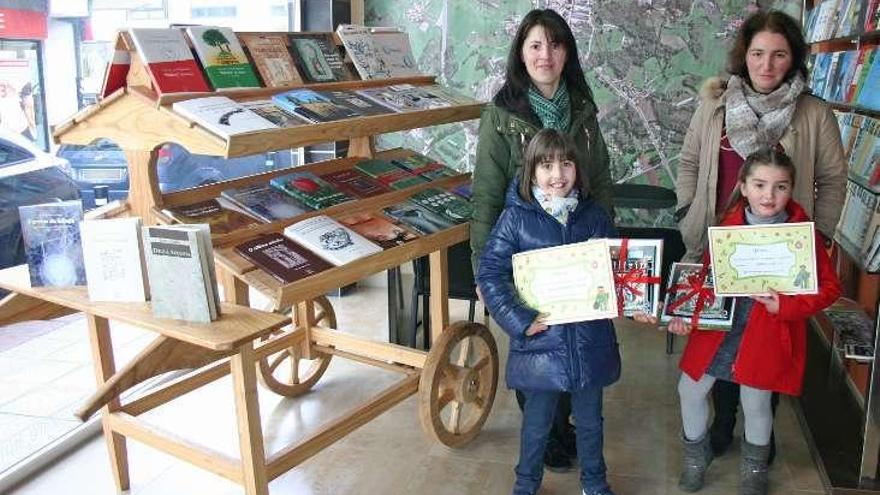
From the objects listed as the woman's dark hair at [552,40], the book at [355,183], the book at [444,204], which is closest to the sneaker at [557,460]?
the book at [444,204]

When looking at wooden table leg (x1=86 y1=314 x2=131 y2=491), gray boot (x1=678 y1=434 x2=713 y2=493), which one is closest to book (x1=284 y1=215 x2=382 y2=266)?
wooden table leg (x1=86 y1=314 x2=131 y2=491)

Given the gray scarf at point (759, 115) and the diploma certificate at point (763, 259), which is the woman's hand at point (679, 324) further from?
the gray scarf at point (759, 115)

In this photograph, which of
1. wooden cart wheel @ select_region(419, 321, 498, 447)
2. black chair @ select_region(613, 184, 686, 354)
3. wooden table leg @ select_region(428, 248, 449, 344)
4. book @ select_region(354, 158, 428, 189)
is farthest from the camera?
black chair @ select_region(613, 184, 686, 354)

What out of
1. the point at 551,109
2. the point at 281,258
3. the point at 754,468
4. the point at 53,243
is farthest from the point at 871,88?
the point at 53,243

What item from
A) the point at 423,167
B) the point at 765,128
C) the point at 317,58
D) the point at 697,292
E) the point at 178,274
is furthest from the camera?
the point at 423,167

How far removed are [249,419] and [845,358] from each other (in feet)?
7.93

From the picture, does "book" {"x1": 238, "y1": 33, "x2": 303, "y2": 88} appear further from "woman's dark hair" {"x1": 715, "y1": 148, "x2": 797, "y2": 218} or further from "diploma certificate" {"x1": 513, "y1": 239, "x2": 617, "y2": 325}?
"woman's dark hair" {"x1": 715, "y1": 148, "x2": 797, "y2": 218}

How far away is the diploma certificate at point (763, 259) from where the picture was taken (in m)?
2.18

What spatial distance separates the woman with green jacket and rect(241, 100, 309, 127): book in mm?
613

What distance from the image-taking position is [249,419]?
2143 millimetres

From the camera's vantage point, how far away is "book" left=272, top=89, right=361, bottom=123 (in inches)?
95.9

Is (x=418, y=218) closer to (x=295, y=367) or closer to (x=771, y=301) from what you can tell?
(x=295, y=367)

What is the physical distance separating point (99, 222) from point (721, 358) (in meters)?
1.92

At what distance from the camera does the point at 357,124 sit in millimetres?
2533
